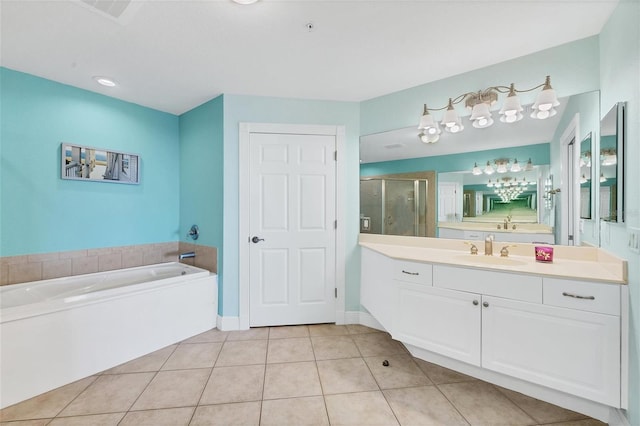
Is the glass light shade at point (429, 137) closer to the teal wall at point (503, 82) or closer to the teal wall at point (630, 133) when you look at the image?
the teal wall at point (503, 82)

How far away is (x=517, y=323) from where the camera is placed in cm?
160

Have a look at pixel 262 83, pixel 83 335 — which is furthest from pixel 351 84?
pixel 83 335

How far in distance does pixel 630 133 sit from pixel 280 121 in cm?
243

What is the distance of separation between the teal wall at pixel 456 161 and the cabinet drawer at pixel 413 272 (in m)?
0.98

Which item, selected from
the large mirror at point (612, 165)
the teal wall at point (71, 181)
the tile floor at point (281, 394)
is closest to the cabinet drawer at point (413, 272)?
the tile floor at point (281, 394)

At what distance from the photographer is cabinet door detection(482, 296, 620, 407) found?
4.54ft

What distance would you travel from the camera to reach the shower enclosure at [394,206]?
2.54m

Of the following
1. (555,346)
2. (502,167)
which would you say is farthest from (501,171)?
(555,346)

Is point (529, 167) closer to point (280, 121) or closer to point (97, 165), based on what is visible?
point (280, 121)

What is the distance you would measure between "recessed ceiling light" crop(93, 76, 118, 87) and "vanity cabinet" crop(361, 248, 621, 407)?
2.83 metres

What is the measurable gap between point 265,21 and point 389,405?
2.43 metres

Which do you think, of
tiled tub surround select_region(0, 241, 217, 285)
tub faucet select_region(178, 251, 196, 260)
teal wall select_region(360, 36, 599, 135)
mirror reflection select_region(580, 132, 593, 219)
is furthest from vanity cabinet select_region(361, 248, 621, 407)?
tub faucet select_region(178, 251, 196, 260)

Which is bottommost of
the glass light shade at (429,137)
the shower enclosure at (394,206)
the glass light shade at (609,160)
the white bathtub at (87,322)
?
the white bathtub at (87,322)

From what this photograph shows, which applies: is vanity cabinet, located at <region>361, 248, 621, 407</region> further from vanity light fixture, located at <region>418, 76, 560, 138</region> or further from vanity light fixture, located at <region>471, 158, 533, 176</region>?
vanity light fixture, located at <region>418, 76, 560, 138</region>
